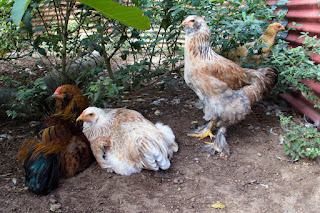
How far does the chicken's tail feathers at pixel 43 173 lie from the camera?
2.51 m

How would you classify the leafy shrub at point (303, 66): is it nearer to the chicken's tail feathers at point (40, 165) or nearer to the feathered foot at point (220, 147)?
the feathered foot at point (220, 147)

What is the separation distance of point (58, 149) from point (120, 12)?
7.85ft

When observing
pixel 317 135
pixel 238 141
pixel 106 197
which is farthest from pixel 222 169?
pixel 106 197

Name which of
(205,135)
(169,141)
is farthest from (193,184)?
(205,135)

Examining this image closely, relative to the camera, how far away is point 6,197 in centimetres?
247

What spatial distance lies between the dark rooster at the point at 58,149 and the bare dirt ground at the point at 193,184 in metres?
0.12

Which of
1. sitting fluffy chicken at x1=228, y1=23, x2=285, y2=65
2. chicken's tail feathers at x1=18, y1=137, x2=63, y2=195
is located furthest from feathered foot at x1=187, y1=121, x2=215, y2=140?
chicken's tail feathers at x1=18, y1=137, x2=63, y2=195

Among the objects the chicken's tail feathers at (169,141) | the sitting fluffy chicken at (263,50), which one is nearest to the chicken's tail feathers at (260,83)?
the sitting fluffy chicken at (263,50)

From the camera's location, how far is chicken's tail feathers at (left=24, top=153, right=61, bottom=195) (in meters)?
2.51

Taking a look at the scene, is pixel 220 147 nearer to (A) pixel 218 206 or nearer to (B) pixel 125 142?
(A) pixel 218 206

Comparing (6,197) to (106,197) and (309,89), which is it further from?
(309,89)

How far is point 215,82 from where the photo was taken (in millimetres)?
3207

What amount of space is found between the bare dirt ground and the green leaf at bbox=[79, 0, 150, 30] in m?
1.89

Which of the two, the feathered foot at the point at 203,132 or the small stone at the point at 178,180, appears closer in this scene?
the small stone at the point at 178,180
